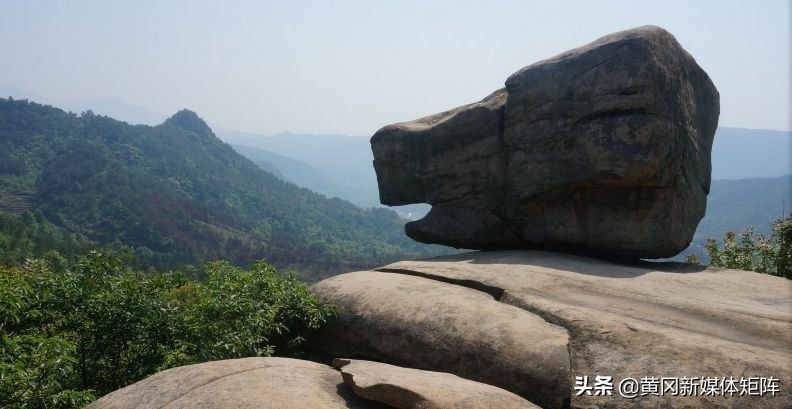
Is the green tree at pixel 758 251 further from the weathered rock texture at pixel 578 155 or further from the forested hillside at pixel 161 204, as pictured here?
the forested hillside at pixel 161 204

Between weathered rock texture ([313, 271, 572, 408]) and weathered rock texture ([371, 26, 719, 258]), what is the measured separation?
3332 millimetres

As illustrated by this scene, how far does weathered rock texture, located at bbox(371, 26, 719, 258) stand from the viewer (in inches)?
457

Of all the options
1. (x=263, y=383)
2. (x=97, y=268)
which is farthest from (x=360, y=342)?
(x=97, y=268)

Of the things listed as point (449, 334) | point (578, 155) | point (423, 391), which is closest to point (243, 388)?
point (423, 391)

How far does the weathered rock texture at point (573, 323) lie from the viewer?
7602mm

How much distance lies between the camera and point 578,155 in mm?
12281

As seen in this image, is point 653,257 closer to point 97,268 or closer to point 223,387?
point 223,387

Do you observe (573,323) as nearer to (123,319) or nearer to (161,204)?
(123,319)

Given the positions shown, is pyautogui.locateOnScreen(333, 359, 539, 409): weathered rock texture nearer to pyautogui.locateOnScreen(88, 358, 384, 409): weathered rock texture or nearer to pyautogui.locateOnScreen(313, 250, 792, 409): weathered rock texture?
pyautogui.locateOnScreen(88, 358, 384, 409): weathered rock texture

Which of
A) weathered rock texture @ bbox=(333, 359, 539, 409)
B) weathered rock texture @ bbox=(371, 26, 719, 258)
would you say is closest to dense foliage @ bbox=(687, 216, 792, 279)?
weathered rock texture @ bbox=(371, 26, 719, 258)

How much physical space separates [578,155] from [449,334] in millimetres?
5102

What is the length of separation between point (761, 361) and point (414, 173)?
866 centimetres

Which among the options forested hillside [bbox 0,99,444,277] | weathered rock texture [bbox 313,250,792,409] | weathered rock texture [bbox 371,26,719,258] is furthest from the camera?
forested hillside [bbox 0,99,444,277]

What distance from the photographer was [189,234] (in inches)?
4970
